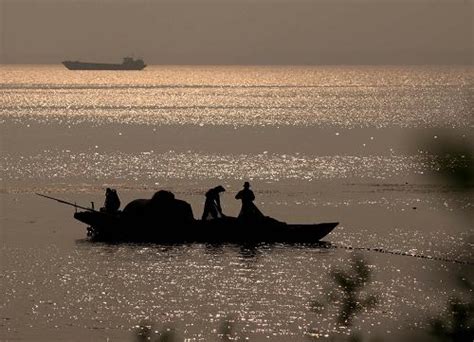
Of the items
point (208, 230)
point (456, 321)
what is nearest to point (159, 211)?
point (208, 230)

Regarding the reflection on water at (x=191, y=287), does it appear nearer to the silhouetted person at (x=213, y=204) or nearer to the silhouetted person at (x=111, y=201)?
the silhouetted person at (x=213, y=204)

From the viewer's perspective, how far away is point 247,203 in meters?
32.7

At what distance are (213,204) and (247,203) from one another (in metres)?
1.06

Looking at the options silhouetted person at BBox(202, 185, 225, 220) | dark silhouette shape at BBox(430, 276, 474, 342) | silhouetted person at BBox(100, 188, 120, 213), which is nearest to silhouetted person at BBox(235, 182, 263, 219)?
silhouetted person at BBox(202, 185, 225, 220)

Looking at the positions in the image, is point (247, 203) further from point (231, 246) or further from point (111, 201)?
point (111, 201)

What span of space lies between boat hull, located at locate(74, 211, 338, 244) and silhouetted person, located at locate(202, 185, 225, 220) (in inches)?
9.8

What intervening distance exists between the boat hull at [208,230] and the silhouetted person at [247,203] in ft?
0.72

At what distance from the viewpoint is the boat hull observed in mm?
33844

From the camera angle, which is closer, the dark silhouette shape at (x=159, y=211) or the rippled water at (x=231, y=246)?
the rippled water at (x=231, y=246)

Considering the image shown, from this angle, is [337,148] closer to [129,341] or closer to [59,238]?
[59,238]

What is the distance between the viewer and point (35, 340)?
23062 mm

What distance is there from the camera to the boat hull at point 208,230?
33844 millimetres

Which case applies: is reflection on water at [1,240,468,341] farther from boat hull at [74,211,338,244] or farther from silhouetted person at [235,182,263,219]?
silhouetted person at [235,182,263,219]

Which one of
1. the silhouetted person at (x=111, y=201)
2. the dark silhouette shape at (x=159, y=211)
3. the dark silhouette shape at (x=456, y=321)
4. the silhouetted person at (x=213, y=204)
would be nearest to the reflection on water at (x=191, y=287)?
the dark silhouette shape at (x=159, y=211)
